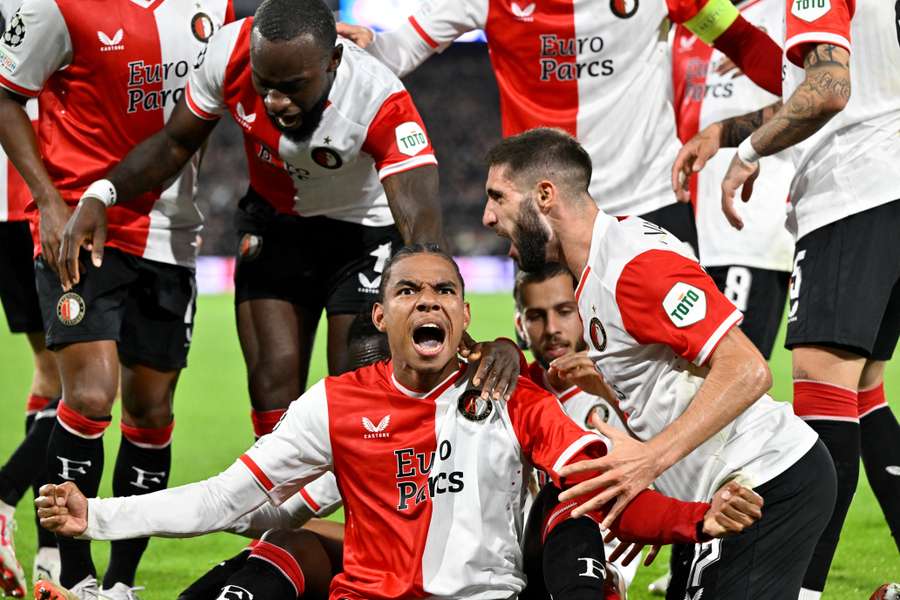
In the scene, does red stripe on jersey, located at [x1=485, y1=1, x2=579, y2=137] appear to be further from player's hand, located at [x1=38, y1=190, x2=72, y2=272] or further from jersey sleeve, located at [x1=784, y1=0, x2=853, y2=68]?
player's hand, located at [x1=38, y1=190, x2=72, y2=272]

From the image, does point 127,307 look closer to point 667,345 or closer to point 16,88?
point 16,88

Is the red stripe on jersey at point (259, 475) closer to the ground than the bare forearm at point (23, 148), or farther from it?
closer to the ground

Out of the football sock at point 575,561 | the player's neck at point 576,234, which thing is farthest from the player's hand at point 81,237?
the football sock at point 575,561

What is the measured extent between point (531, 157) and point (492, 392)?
670 mm

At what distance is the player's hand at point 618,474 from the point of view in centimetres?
336

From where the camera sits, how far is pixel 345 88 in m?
4.51

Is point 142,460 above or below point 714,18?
below

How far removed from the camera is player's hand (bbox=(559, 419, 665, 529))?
11.0 feet

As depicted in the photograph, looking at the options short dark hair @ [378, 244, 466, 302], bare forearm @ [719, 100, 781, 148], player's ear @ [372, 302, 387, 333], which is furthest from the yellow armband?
player's ear @ [372, 302, 387, 333]

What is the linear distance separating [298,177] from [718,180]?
2246mm

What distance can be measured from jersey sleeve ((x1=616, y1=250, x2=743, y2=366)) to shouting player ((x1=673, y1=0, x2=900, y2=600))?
0.67m

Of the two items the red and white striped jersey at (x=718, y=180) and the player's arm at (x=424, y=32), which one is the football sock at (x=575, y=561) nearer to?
the player's arm at (x=424, y=32)

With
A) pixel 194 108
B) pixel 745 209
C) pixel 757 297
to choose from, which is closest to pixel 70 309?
pixel 194 108

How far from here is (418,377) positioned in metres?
3.74
